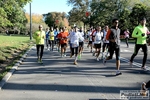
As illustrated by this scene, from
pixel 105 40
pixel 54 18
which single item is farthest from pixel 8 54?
pixel 54 18

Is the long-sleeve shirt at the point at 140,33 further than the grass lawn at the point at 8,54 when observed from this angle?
No

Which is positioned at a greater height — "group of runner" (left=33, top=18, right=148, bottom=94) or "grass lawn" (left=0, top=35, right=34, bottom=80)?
"group of runner" (left=33, top=18, right=148, bottom=94)

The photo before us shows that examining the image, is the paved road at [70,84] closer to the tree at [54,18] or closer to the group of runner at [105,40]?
the group of runner at [105,40]

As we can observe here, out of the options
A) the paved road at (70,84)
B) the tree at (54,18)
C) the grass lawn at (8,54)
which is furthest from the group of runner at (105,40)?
the tree at (54,18)

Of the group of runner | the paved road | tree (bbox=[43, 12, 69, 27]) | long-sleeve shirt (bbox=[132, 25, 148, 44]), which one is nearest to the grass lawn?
the paved road

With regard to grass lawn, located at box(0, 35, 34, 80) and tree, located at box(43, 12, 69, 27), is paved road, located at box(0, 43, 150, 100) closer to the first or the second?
grass lawn, located at box(0, 35, 34, 80)

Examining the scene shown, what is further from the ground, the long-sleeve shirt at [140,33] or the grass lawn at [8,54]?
the long-sleeve shirt at [140,33]

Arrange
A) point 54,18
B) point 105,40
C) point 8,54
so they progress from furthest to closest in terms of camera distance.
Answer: point 54,18, point 8,54, point 105,40

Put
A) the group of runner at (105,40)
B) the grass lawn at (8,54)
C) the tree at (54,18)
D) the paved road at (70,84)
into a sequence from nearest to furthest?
the paved road at (70,84), the group of runner at (105,40), the grass lawn at (8,54), the tree at (54,18)

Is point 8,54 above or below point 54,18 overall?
below

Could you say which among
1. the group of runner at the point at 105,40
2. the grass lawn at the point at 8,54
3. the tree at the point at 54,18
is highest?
the tree at the point at 54,18

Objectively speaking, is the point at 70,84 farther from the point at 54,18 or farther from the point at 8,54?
the point at 54,18

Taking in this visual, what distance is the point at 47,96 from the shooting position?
6.76 metres

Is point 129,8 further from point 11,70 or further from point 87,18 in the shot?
point 11,70
